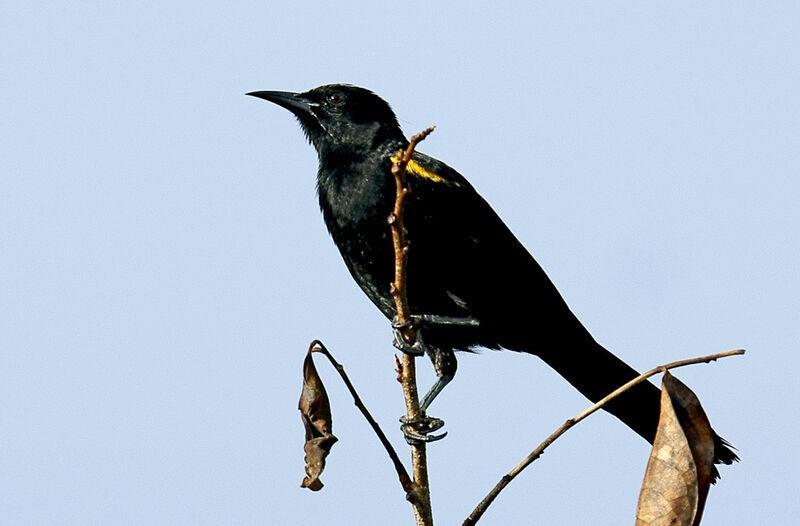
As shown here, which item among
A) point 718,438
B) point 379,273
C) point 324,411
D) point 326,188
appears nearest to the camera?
point 324,411

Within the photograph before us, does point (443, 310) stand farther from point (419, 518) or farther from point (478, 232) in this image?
point (419, 518)

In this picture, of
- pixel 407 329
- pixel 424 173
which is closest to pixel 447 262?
pixel 424 173

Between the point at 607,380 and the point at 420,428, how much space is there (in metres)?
2.34

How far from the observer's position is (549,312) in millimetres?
5410

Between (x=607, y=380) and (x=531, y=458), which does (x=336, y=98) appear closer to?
(x=607, y=380)

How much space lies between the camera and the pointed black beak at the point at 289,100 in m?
5.84

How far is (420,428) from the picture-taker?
3410mm

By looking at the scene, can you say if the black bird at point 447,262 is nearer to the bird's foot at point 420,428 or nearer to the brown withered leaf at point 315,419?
the bird's foot at point 420,428

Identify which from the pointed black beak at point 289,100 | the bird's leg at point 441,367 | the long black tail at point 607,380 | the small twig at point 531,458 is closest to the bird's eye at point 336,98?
Result: the pointed black beak at point 289,100

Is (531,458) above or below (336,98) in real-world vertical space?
below

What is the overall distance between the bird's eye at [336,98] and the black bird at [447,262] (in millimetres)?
20

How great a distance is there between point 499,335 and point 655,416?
0.91 m

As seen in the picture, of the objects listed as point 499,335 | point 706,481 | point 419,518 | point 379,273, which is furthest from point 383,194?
point 706,481

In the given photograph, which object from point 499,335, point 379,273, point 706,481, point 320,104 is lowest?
point 706,481
